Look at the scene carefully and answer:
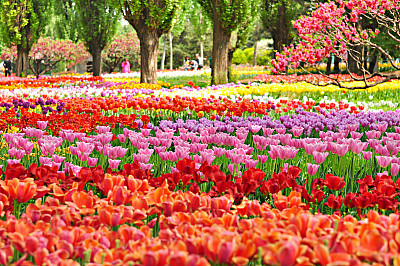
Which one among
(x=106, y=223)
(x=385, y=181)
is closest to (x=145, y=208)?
(x=106, y=223)

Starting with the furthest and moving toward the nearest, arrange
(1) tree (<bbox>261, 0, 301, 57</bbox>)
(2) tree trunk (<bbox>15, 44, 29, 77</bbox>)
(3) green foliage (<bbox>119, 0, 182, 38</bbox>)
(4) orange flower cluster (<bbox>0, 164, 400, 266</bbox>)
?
(2) tree trunk (<bbox>15, 44, 29, 77</bbox>) < (1) tree (<bbox>261, 0, 301, 57</bbox>) < (3) green foliage (<bbox>119, 0, 182, 38</bbox>) < (4) orange flower cluster (<bbox>0, 164, 400, 266</bbox>)

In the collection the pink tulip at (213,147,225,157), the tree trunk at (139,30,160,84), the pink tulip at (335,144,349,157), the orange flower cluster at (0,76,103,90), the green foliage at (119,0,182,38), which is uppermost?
the green foliage at (119,0,182,38)

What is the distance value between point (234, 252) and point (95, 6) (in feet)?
85.7

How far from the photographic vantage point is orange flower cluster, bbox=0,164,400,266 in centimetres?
133

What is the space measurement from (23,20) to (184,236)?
93.6ft

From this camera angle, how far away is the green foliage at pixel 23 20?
86.8 ft

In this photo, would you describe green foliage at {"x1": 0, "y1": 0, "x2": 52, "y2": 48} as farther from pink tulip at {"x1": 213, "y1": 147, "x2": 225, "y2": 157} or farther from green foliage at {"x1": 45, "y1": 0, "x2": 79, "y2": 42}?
pink tulip at {"x1": 213, "y1": 147, "x2": 225, "y2": 157}

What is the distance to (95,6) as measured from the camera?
2522 centimetres

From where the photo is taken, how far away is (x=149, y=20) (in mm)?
16062

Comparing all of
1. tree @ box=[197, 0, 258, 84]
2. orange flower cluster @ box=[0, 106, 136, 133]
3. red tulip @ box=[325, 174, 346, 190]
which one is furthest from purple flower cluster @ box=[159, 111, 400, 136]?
tree @ box=[197, 0, 258, 84]

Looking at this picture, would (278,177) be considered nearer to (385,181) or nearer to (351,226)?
(385,181)

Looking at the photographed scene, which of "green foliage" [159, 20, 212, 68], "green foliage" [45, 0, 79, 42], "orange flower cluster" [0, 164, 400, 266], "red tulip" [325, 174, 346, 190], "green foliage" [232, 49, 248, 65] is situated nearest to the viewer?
"orange flower cluster" [0, 164, 400, 266]

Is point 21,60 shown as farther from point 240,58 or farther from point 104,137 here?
point 240,58

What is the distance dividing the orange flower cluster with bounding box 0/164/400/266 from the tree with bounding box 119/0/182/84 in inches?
585
